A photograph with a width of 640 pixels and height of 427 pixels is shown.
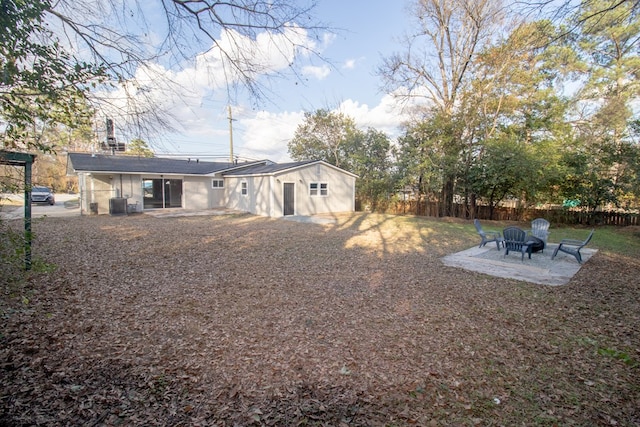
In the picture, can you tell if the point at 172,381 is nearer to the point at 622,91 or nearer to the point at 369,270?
the point at 369,270

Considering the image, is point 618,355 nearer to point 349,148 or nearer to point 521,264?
point 521,264

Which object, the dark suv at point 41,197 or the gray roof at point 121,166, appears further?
the dark suv at point 41,197

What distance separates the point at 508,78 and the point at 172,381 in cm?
1949

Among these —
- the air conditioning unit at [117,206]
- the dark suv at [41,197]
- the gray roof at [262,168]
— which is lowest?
the air conditioning unit at [117,206]

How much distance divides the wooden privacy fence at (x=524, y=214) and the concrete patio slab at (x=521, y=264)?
362 inches

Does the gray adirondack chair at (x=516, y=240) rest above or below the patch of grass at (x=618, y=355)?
above

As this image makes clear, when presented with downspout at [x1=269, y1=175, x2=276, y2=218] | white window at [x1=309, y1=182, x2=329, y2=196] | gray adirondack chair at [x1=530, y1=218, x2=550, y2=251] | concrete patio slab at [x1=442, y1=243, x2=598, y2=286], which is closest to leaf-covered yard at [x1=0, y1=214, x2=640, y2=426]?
concrete patio slab at [x1=442, y1=243, x2=598, y2=286]

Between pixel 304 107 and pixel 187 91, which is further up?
pixel 304 107

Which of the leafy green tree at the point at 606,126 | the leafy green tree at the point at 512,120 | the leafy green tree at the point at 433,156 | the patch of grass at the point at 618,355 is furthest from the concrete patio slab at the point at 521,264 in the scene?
the leafy green tree at the point at 433,156

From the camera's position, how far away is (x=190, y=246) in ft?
28.0

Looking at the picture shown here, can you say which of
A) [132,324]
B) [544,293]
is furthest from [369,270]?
[132,324]

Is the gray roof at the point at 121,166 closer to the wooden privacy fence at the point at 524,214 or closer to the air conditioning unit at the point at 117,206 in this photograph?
the air conditioning unit at the point at 117,206

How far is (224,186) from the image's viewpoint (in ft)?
68.4

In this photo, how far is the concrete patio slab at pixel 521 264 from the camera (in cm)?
628
